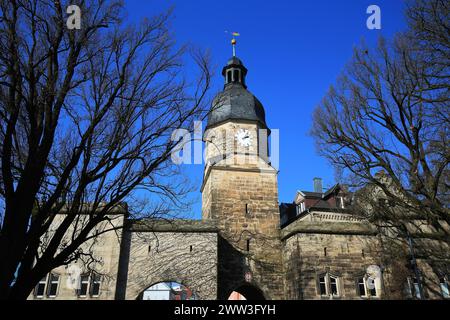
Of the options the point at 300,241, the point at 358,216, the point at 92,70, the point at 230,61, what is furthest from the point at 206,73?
the point at 230,61

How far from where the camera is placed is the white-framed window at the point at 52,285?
1415 centimetres

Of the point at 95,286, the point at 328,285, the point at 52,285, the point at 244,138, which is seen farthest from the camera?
the point at 244,138

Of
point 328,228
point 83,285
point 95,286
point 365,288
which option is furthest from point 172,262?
point 365,288

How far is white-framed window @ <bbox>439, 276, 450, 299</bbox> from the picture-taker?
16.6m

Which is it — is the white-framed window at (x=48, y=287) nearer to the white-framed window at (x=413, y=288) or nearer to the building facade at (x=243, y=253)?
the building facade at (x=243, y=253)

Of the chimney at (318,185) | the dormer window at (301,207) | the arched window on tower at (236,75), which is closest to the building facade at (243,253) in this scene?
the arched window on tower at (236,75)

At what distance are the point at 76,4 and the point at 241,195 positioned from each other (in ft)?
43.2

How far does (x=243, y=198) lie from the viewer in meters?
18.6

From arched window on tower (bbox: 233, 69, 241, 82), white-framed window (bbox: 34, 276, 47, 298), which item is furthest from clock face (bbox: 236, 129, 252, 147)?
white-framed window (bbox: 34, 276, 47, 298)

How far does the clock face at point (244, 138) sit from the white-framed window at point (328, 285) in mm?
7763

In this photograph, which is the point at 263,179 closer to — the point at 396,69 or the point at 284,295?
the point at 284,295

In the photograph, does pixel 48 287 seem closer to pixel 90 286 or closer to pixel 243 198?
pixel 90 286

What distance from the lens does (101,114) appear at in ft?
22.5

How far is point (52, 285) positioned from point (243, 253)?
812 centimetres
